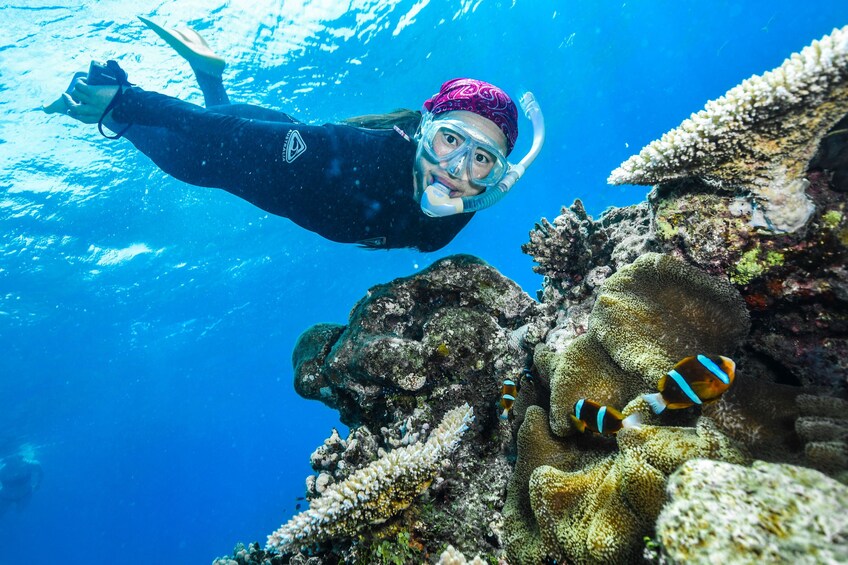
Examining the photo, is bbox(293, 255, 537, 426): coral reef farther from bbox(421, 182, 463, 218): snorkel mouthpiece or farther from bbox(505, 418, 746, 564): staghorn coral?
bbox(505, 418, 746, 564): staghorn coral

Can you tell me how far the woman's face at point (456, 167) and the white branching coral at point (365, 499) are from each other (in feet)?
9.53

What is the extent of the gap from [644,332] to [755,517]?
139 cm

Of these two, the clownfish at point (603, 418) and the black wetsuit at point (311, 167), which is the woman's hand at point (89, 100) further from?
the clownfish at point (603, 418)

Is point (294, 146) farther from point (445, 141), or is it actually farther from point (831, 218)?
point (831, 218)

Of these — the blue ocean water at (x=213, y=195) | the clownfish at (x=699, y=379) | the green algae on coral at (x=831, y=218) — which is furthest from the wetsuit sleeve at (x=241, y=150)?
the blue ocean water at (x=213, y=195)

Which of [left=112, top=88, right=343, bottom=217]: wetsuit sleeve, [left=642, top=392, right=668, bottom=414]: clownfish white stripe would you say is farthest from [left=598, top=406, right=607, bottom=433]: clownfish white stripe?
[left=112, top=88, right=343, bottom=217]: wetsuit sleeve

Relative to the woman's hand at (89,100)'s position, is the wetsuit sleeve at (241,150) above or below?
below

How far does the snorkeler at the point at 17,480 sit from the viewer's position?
31.8 metres

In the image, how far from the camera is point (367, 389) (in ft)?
12.8

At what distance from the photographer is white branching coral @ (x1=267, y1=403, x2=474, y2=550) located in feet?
8.25

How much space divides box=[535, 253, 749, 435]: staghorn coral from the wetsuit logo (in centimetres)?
408

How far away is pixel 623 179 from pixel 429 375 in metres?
2.30

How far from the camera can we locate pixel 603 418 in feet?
7.18

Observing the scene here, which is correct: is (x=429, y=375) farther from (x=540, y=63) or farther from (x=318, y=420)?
(x=318, y=420)
